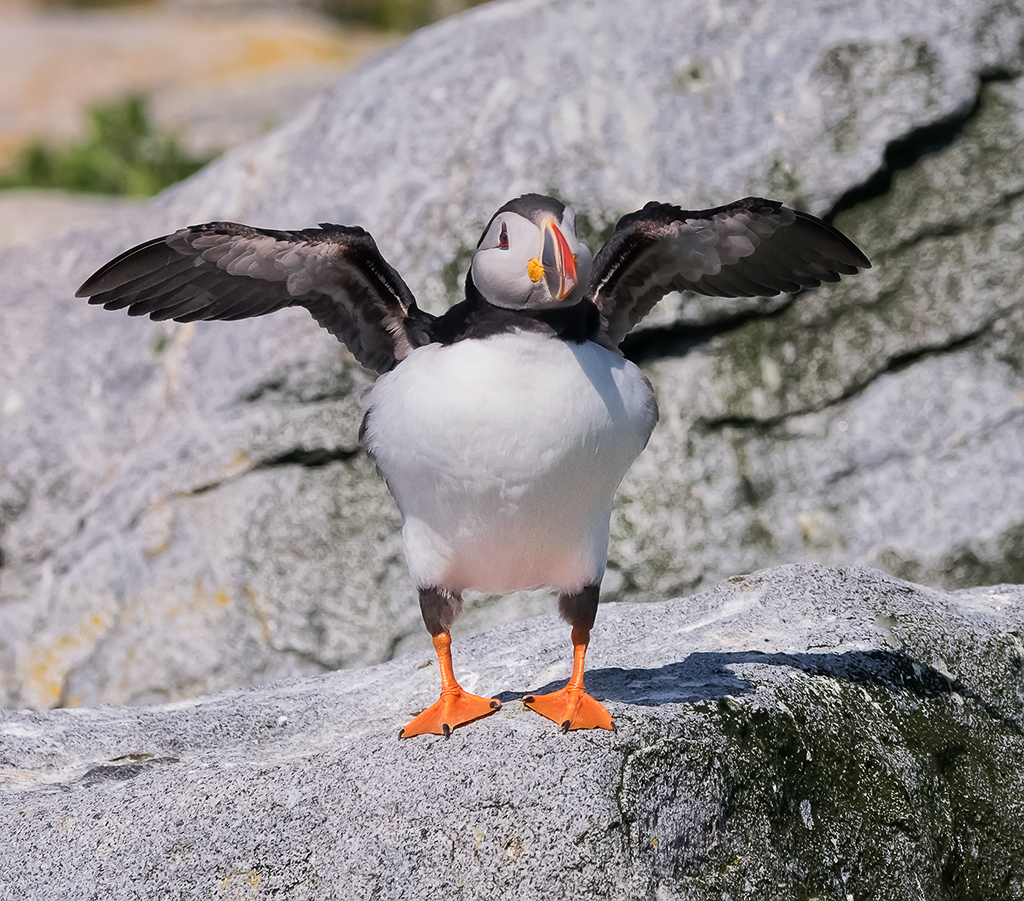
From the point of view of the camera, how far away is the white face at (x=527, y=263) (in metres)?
4.16

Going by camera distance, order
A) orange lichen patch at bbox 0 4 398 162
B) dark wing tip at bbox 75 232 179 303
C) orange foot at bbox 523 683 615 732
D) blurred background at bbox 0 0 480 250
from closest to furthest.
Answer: orange foot at bbox 523 683 615 732 → dark wing tip at bbox 75 232 179 303 → blurred background at bbox 0 0 480 250 → orange lichen patch at bbox 0 4 398 162

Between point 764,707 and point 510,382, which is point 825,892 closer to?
point 764,707

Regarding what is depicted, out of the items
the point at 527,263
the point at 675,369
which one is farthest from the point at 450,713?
the point at 675,369

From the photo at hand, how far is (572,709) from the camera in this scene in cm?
464

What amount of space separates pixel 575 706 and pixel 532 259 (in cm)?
163

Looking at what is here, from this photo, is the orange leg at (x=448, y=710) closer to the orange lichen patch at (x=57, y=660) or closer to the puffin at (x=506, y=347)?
the puffin at (x=506, y=347)

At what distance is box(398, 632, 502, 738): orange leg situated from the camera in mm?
4789

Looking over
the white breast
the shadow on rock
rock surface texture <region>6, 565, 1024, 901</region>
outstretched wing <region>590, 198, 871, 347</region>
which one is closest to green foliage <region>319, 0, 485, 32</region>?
outstretched wing <region>590, 198, 871, 347</region>

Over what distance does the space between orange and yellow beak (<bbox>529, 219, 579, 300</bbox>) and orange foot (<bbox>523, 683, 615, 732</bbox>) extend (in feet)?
4.93

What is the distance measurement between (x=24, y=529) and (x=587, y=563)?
6.22 m

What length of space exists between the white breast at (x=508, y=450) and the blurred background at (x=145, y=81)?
9551mm

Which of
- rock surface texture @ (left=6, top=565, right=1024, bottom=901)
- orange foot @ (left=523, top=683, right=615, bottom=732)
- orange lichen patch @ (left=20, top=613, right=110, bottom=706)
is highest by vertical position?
orange foot @ (left=523, top=683, right=615, bottom=732)

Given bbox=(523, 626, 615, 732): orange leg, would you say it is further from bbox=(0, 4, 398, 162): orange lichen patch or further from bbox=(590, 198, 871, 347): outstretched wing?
bbox=(0, 4, 398, 162): orange lichen patch

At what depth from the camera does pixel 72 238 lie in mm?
10703
